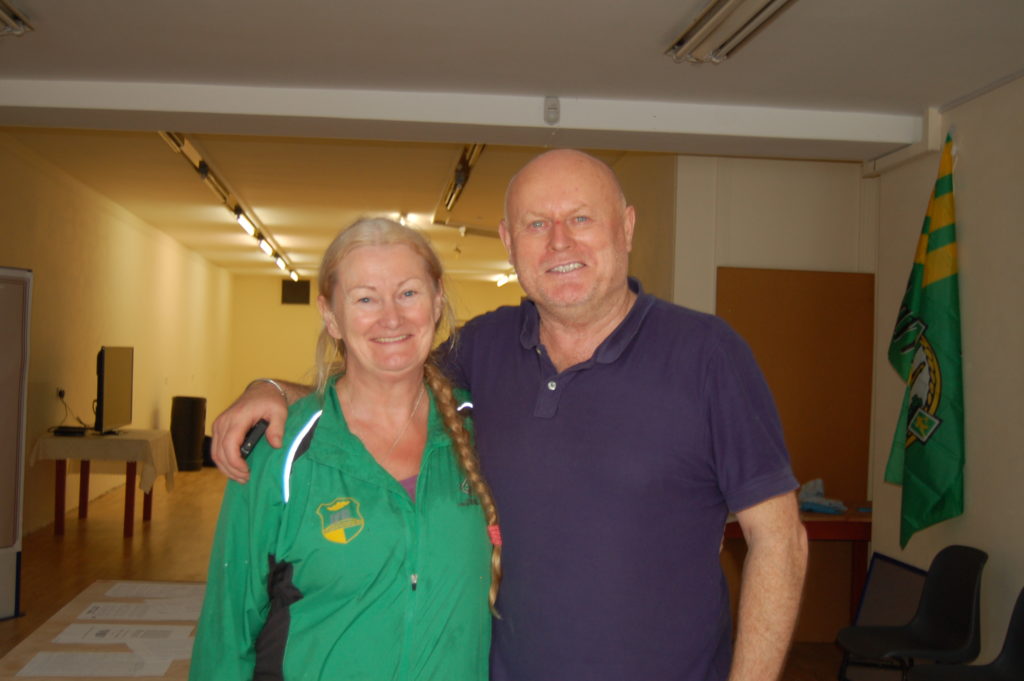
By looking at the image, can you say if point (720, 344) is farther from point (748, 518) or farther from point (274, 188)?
point (274, 188)

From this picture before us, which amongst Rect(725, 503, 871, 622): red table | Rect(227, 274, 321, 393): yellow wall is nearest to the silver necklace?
Rect(725, 503, 871, 622): red table

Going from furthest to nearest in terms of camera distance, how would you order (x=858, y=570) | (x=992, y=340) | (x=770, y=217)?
(x=770, y=217) → (x=858, y=570) → (x=992, y=340)

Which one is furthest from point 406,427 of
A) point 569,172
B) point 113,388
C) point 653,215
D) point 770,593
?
point 113,388

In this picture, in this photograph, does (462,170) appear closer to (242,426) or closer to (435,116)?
(435,116)

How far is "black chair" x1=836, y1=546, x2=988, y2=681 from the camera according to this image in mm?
4090

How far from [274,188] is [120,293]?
3010 mm

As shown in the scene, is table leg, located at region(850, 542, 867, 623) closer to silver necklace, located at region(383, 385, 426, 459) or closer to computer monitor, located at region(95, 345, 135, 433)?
silver necklace, located at region(383, 385, 426, 459)

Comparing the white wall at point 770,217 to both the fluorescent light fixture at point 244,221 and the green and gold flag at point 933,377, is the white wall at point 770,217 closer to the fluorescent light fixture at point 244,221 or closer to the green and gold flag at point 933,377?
the green and gold flag at point 933,377

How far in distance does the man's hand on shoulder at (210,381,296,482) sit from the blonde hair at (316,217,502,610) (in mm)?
107

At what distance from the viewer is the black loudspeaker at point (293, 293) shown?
1861cm

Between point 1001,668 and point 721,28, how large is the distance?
2928 mm

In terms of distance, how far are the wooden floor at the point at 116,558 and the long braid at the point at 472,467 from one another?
157 inches

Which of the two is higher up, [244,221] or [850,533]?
[244,221]

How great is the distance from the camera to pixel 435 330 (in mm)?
1959
